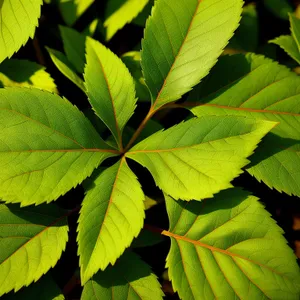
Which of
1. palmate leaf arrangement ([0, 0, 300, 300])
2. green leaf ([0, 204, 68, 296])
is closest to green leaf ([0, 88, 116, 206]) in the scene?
palmate leaf arrangement ([0, 0, 300, 300])

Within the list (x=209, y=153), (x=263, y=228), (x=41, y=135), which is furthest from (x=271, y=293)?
(x=41, y=135)

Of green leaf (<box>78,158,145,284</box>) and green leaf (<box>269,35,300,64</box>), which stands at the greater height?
green leaf (<box>269,35,300,64</box>)

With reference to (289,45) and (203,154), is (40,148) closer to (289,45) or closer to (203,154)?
(203,154)

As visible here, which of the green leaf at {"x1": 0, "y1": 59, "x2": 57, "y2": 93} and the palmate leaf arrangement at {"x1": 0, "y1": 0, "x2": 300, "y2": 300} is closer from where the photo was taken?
the palmate leaf arrangement at {"x1": 0, "y1": 0, "x2": 300, "y2": 300}

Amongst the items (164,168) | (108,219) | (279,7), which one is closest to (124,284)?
(108,219)

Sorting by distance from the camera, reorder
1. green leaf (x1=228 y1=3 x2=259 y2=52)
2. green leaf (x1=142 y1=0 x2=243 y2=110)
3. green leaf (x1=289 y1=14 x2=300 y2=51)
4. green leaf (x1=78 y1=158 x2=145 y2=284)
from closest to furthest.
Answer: green leaf (x1=78 y1=158 x2=145 y2=284) → green leaf (x1=142 y1=0 x2=243 y2=110) → green leaf (x1=289 y1=14 x2=300 y2=51) → green leaf (x1=228 y1=3 x2=259 y2=52)

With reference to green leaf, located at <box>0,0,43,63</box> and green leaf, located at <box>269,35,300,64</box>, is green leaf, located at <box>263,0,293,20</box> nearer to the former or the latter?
green leaf, located at <box>269,35,300,64</box>
